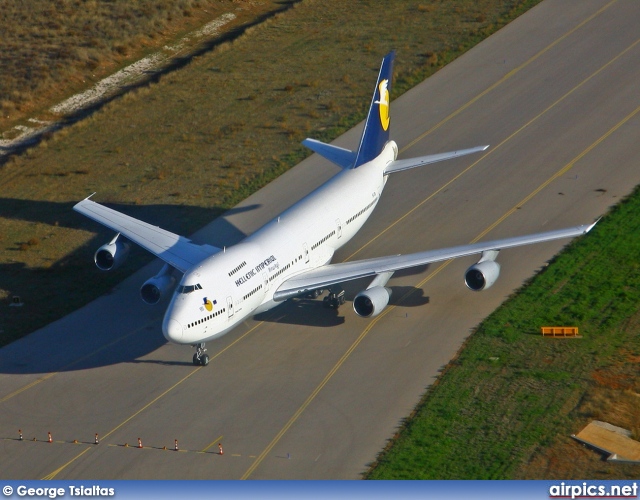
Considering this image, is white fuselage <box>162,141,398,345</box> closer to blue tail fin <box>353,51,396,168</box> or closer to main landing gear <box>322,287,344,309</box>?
blue tail fin <box>353,51,396,168</box>

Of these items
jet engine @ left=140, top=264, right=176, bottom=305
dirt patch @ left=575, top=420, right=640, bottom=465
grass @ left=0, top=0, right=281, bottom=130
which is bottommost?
dirt patch @ left=575, top=420, right=640, bottom=465

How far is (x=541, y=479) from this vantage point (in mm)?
39062

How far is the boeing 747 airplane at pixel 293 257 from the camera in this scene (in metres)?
46.4

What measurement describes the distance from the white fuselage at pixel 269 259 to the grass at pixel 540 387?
9222mm

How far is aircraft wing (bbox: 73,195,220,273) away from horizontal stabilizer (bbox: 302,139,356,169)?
1061 cm

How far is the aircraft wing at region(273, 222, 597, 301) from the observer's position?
Answer: 50031 millimetres

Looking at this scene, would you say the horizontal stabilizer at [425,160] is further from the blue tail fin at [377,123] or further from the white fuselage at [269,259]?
the blue tail fin at [377,123]

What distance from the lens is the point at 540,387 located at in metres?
45.5

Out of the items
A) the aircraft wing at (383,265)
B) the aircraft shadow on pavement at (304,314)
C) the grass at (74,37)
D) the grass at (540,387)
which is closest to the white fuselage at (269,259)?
the aircraft wing at (383,265)

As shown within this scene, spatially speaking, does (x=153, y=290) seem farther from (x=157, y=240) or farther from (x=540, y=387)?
(x=540, y=387)

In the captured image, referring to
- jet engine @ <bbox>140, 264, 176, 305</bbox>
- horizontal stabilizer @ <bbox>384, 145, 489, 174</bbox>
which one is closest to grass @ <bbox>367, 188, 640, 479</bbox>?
horizontal stabilizer @ <bbox>384, 145, 489, 174</bbox>

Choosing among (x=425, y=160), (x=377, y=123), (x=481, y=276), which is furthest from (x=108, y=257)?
(x=481, y=276)

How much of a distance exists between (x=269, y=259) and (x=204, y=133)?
93.3 feet

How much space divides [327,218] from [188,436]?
15353 millimetres
